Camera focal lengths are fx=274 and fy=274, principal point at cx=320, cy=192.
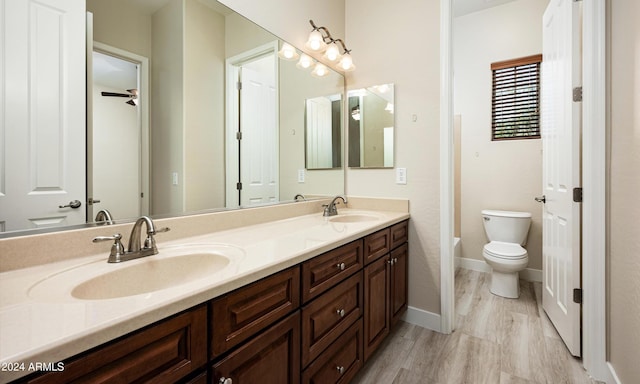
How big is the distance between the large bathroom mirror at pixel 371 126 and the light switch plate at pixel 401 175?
7cm

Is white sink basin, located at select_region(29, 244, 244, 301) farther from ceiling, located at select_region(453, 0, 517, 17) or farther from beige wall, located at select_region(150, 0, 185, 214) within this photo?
ceiling, located at select_region(453, 0, 517, 17)

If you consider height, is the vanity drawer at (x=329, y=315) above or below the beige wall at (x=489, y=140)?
below

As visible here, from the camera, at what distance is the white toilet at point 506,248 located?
2.37 meters

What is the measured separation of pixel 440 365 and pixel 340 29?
252cm

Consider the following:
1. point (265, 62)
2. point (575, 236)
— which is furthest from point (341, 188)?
point (575, 236)

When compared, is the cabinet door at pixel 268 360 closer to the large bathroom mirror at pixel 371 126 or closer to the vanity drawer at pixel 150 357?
the vanity drawer at pixel 150 357

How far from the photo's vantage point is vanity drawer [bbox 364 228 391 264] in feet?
4.78

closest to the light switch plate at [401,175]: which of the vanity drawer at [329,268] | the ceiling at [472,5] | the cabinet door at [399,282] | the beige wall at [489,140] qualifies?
the cabinet door at [399,282]

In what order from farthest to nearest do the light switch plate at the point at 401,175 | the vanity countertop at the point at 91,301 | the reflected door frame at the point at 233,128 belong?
1. the light switch plate at the point at 401,175
2. the reflected door frame at the point at 233,128
3. the vanity countertop at the point at 91,301

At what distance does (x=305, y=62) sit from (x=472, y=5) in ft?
7.49

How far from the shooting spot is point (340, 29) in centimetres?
229

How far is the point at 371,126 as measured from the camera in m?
2.23

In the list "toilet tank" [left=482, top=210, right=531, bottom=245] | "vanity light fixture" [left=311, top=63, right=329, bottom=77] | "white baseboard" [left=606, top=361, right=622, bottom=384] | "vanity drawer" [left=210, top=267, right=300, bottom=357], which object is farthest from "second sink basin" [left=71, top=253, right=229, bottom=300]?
"toilet tank" [left=482, top=210, right=531, bottom=245]

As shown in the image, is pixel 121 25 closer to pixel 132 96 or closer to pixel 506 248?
pixel 132 96
